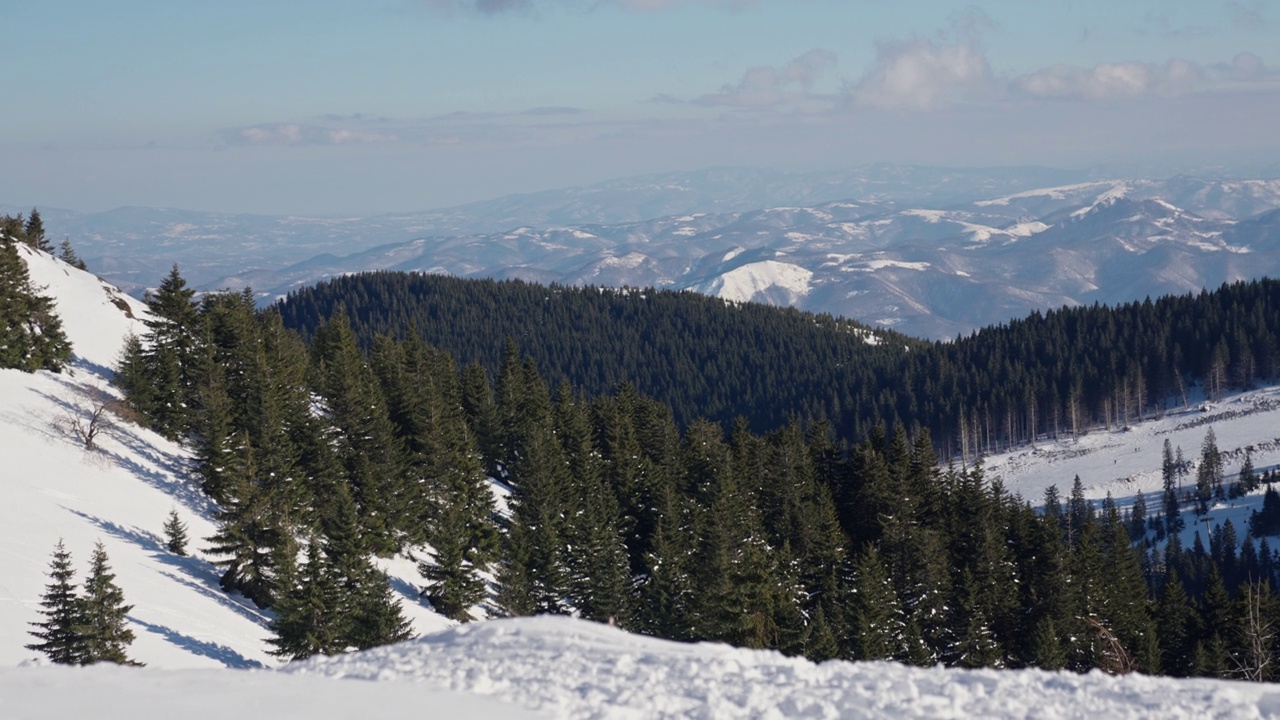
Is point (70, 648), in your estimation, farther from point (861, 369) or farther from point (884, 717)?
point (861, 369)

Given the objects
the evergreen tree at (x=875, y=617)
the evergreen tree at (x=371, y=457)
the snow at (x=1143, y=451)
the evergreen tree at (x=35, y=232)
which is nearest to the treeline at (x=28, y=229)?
the evergreen tree at (x=35, y=232)

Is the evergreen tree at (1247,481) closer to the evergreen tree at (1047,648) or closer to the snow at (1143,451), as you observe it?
the snow at (1143,451)

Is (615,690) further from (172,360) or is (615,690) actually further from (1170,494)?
(1170,494)

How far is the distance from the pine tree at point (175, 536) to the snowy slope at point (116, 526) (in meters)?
0.34

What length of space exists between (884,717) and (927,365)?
165 m

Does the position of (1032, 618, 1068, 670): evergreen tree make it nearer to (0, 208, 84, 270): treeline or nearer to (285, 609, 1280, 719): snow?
(285, 609, 1280, 719): snow

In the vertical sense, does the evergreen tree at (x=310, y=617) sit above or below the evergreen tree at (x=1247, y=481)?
above

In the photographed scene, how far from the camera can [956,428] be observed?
496 feet


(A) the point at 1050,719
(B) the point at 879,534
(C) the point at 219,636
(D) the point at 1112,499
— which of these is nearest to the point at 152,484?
(C) the point at 219,636

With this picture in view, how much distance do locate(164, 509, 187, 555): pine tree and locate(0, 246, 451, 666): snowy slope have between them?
0.34 metres

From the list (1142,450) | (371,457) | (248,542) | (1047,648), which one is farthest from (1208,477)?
(248,542)

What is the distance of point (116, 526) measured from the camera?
39094mm

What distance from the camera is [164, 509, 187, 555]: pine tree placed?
3984 centimetres

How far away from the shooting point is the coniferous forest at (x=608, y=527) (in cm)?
4009
